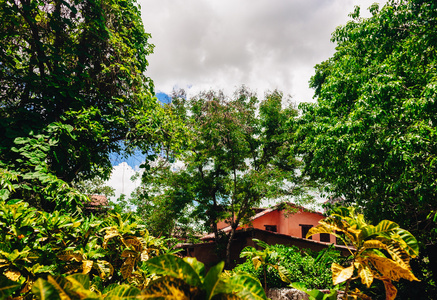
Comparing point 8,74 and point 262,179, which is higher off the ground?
point 262,179

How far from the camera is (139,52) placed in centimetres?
603

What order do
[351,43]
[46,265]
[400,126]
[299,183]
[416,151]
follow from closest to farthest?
[46,265]
[416,151]
[400,126]
[351,43]
[299,183]

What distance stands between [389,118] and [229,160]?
378 inches

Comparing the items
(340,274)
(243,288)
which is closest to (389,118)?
(340,274)

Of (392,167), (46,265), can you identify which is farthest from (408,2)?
(46,265)

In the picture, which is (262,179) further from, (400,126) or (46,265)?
(46,265)

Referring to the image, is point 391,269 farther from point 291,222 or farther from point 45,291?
point 291,222

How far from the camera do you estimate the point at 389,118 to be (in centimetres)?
510

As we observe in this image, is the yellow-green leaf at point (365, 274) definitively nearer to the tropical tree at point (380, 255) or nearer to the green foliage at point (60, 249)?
the tropical tree at point (380, 255)

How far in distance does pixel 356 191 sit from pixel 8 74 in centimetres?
870

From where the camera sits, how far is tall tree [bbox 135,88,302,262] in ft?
41.5

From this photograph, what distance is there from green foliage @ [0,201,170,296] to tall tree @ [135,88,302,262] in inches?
403

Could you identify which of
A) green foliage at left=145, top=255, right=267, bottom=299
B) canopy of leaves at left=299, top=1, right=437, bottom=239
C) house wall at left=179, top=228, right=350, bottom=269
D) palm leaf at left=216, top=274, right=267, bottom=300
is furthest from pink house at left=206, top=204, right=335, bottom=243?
green foliage at left=145, top=255, right=267, bottom=299

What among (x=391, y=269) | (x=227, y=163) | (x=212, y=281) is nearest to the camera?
(x=212, y=281)
